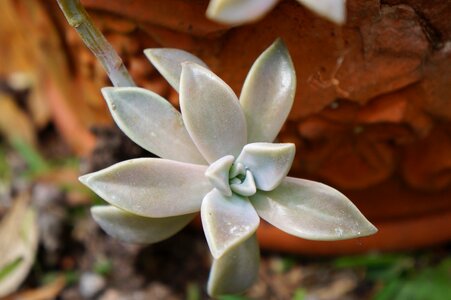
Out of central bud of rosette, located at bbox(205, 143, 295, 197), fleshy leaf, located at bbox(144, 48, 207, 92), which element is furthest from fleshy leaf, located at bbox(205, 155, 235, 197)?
fleshy leaf, located at bbox(144, 48, 207, 92)

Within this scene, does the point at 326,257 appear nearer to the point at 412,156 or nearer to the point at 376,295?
the point at 376,295

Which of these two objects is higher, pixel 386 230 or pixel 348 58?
pixel 348 58

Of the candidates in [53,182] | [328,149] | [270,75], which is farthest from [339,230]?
[53,182]

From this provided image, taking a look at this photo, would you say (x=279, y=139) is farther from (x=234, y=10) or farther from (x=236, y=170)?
(x=234, y=10)

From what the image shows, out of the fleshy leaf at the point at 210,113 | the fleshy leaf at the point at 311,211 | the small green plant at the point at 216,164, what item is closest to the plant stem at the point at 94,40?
the small green plant at the point at 216,164

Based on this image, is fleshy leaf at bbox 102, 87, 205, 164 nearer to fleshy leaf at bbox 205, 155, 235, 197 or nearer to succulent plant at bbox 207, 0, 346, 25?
fleshy leaf at bbox 205, 155, 235, 197

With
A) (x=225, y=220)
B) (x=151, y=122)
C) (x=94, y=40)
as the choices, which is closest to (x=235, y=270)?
(x=225, y=220)
